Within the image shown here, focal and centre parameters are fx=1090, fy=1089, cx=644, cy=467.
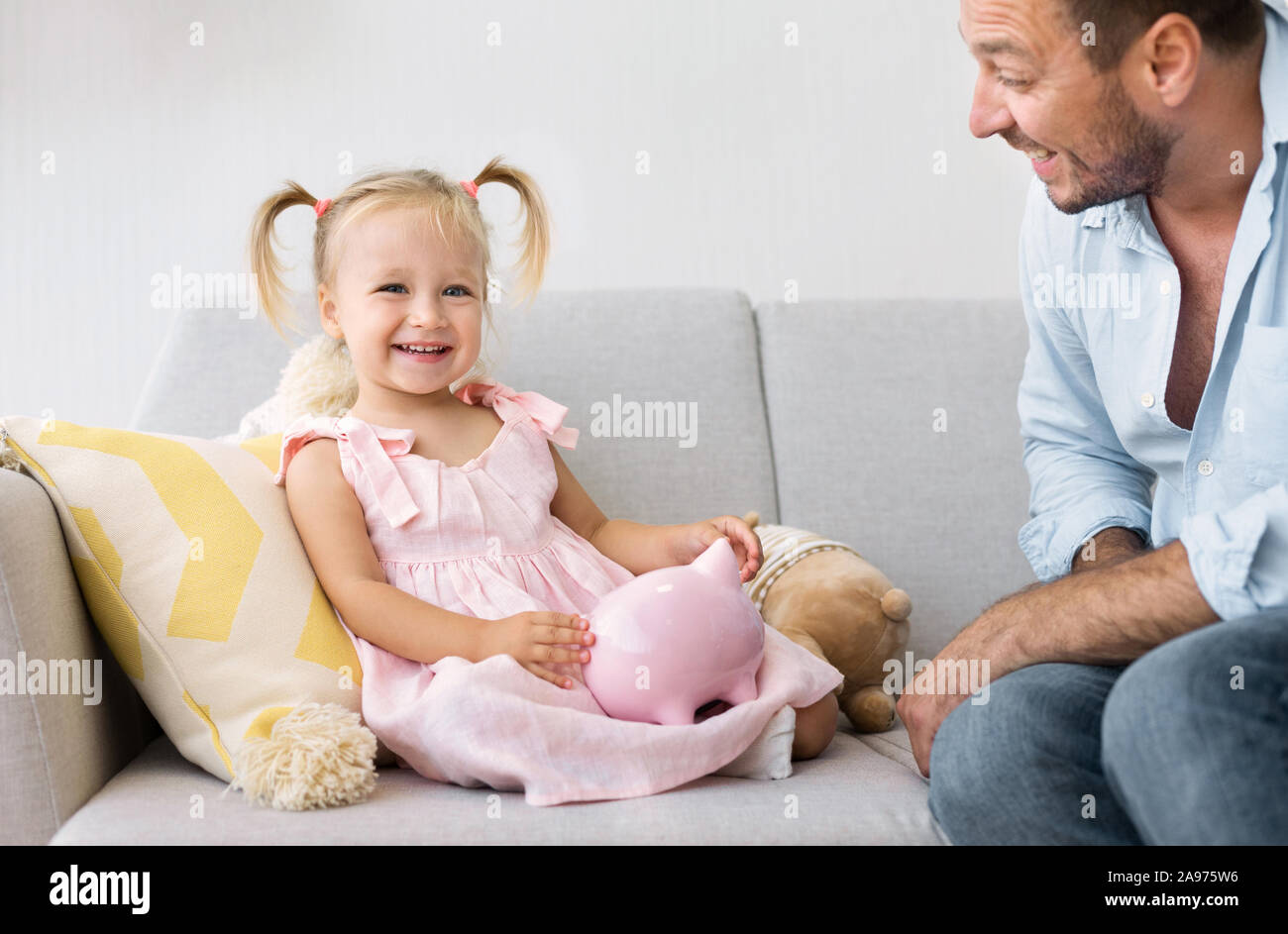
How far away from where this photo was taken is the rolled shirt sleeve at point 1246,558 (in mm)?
831

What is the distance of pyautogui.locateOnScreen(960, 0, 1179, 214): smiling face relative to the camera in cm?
109

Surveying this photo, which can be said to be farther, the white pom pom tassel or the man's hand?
the man's hand

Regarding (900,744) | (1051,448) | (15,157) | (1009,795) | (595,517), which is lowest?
(900,744)

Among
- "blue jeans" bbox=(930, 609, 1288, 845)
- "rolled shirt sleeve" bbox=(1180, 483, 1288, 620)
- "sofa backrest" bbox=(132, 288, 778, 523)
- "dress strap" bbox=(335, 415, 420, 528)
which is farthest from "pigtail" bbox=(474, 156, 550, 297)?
"rolled shirt sleeve" bbox=(1180, 483, 1288, 620)

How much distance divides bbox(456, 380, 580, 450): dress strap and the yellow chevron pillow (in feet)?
1.25

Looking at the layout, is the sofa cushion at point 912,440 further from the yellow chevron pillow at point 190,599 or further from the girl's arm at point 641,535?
the yellow chevron pillow at point 190,599

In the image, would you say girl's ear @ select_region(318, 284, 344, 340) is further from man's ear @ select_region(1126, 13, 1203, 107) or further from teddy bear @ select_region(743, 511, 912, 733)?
man's ear @ select_region(1126, 13, 1203, 107)

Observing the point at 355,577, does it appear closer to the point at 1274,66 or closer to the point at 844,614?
the point at 844,614

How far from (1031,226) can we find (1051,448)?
269mm

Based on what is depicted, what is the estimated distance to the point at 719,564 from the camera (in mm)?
1149

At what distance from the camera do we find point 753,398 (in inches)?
66.4

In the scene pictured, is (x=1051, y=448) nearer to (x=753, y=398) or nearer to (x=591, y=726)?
(x=753, y=398)

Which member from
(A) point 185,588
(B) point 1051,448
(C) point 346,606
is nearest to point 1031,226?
(B) point 1051,448

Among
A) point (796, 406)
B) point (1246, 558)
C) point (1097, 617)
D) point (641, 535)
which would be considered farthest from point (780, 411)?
point (1246, 558)
